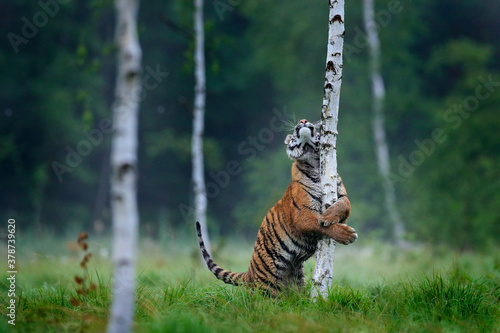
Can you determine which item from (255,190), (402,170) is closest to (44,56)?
(255,190)

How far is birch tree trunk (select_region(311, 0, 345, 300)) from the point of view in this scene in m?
4.18

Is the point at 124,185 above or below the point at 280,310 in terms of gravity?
above

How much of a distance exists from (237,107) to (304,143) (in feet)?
57.2

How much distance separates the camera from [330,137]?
4.27 m

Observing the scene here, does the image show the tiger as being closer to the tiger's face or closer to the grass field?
the tiger's face

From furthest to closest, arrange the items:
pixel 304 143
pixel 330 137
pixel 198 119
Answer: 1. pixel 198 119
2. pixel 304 143
3. pixel 330 137

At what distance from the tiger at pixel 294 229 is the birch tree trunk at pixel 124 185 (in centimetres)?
187

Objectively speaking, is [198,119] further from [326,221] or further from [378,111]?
[378,111]

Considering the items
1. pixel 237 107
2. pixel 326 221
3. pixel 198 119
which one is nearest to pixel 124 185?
pixel 326 221

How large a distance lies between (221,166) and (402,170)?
7619 mm

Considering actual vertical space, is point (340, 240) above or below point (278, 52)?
below

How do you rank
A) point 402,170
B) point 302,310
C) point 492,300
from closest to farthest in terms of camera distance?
point 302,310
point 492,300
point 402,170

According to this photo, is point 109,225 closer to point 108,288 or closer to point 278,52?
point 278,52

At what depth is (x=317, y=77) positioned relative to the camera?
17969 mm
